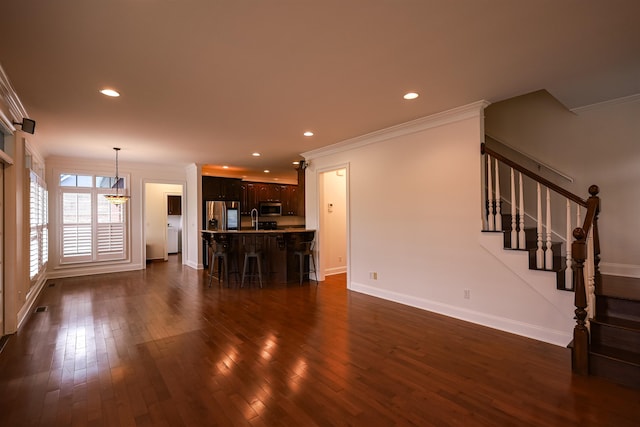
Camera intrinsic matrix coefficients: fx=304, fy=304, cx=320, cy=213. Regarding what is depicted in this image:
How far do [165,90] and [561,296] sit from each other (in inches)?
177

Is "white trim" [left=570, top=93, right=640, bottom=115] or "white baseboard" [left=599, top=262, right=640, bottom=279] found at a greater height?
"white trim" [left=570, top=93, right=640, bottom=115]

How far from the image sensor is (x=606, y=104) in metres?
3.71

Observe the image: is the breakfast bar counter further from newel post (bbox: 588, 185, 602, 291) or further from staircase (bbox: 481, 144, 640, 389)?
newel post (bbox: 588, 185, 602, 291)

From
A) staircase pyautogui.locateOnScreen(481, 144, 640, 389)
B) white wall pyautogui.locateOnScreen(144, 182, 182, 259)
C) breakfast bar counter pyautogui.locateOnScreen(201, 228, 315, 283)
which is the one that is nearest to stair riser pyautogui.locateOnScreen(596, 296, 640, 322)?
staircase pyautogui.locateOnScreen(481, 144, 640, 389)

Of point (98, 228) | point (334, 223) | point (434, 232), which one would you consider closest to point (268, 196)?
point (334, 223)

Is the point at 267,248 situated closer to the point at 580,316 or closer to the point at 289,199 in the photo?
the point at 289,199

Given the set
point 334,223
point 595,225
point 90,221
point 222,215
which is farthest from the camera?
point 222,215

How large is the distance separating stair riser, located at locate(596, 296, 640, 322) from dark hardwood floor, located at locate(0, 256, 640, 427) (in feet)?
1.68

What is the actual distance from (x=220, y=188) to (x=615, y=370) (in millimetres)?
7866

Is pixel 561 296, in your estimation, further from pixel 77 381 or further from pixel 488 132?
pixel 77 381

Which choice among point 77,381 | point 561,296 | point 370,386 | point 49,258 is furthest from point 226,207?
point 561,296

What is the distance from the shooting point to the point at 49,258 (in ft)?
21.0

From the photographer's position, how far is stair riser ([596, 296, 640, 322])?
2668 mm

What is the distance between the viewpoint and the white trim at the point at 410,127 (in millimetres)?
3595
